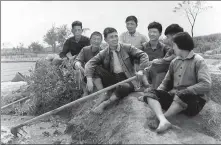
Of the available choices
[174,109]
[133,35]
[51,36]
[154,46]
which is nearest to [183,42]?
[174,109]

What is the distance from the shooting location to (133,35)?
627 cm

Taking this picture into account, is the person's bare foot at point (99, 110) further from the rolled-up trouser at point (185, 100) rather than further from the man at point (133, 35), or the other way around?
the man at point (133, 35)

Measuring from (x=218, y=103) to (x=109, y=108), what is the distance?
2.11 meters

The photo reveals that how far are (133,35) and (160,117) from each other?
304 centimetres

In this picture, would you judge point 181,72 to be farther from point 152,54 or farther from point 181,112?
point 152,54

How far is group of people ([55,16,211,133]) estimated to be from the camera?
148 inches

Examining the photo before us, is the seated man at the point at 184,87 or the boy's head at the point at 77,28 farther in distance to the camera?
the boy's head at the point at 77,28

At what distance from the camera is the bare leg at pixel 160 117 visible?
3398 mm

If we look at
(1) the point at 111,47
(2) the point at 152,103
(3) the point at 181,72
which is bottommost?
(2) the point at 152,103

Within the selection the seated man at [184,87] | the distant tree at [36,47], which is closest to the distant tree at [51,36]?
the distant tree at [36,47]

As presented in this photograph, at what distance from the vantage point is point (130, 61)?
504cm

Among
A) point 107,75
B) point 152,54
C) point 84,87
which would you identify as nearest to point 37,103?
point 84,87

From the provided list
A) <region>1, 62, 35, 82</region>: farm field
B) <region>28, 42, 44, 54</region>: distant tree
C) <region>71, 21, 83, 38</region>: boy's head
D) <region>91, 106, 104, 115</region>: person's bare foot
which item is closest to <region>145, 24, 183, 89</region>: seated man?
<region>91, 106, 104, 115</region>: person's bare foot

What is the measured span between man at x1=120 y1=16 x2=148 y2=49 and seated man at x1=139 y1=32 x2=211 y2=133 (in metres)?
2.07
